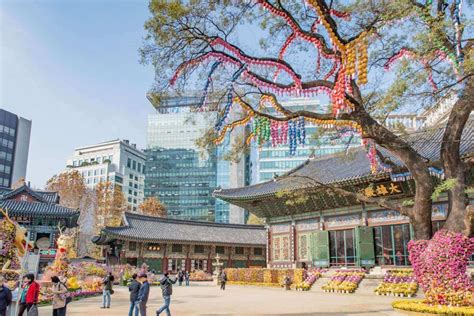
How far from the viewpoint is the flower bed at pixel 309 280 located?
2322 cm

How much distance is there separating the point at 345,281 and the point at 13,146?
68579 mm

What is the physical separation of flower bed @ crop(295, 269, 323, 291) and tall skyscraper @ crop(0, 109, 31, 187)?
6244cm

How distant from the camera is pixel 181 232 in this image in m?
43.2

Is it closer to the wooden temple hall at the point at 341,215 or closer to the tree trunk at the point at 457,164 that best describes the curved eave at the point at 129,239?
the wooden temple hall at the point at 341,215

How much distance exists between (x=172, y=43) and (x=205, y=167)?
3321 inches

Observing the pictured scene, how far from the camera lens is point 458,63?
9.99 m

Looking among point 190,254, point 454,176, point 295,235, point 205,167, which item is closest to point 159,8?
point 454,176

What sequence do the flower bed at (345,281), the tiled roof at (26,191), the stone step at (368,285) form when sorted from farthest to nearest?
the tiled roof at (26,191) < the flower bed at (345,281) < the stone step at (368,285)

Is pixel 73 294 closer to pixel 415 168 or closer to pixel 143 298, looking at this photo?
pixel 143 298

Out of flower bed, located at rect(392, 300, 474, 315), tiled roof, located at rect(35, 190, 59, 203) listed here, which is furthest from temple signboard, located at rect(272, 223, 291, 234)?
tiled roof, located at rect(35, 190, 59, 203)

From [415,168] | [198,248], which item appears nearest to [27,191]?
[198,248]

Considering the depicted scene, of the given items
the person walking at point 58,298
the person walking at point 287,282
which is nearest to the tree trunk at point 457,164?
the person walking at point 58,298

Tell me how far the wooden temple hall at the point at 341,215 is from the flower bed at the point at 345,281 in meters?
1.06

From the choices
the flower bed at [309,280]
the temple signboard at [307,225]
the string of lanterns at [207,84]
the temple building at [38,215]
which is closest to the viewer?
the string of lanterns at [207,84]
